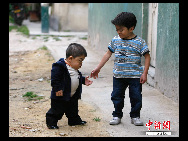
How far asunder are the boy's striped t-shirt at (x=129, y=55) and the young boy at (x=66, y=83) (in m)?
0.45

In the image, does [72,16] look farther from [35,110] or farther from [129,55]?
[129,55]

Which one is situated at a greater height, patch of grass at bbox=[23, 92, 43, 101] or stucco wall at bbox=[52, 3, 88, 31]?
stucco wall at bbox=[52, 3, 88, 31]

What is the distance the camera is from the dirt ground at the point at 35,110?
162 inches

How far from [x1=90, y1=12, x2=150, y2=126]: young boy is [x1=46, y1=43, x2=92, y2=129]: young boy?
0.36 metres

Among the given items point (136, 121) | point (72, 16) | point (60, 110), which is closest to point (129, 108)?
point (136, 121)

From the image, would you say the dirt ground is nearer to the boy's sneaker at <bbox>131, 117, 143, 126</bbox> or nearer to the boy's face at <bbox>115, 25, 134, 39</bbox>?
the boy's sneaker at <bbox>131, 117, 143, 126</bbox>

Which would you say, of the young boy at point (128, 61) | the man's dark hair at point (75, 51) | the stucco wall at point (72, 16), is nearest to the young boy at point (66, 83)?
the man's dark hair at point (75, 51)

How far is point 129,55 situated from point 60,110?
107 cm

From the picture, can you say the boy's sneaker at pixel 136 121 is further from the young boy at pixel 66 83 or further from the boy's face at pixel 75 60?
the boy's face at pixel 75 60

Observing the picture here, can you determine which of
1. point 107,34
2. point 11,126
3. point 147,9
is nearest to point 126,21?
point 11,126

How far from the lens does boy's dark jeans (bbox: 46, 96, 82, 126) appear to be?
13.4 feet

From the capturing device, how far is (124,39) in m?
4.20

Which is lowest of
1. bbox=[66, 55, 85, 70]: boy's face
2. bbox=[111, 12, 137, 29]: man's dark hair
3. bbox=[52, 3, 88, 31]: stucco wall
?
bbox=[66, 55, 85, 70]: boy's face

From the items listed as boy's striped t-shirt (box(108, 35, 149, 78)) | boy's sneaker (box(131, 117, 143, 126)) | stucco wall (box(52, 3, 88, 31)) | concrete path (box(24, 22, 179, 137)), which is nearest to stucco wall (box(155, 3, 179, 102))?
concrete path (box(24, 22, 179, 137))
